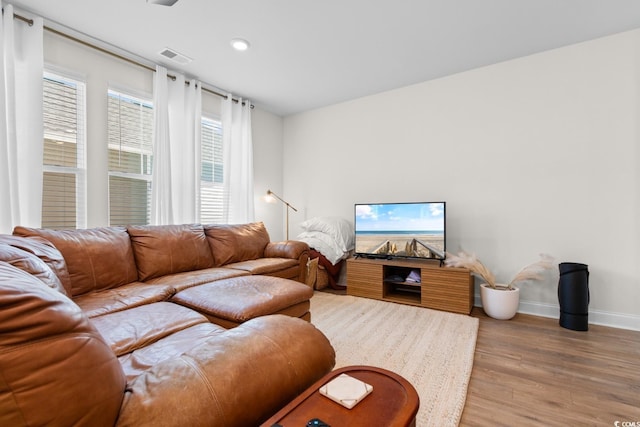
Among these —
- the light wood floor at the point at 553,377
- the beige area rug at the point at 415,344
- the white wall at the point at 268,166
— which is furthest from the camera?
the white wall at the point at 268,166

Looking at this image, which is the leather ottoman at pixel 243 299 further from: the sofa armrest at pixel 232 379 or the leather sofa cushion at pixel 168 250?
the sofa armrest at pixel 232 379

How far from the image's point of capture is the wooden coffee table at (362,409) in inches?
27.4

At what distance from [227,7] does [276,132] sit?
2517 mm

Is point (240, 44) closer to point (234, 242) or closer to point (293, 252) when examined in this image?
point (234, 242)

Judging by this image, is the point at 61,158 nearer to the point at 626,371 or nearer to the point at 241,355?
the point at 241,355

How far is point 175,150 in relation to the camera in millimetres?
3234

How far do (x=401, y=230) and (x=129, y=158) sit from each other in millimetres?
3017

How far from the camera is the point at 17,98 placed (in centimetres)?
223

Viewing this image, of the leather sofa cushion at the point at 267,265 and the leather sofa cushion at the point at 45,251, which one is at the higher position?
the leather sofa cushion at the point at 45,251

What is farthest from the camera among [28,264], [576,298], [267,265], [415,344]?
[267,265]

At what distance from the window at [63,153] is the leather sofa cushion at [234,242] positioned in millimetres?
1134

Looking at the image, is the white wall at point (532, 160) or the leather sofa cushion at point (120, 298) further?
the white wall at point (532, 160)

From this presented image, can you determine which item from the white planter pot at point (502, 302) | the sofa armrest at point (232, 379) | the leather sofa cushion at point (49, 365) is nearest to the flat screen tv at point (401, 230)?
the white planter pot at point (502, 302)

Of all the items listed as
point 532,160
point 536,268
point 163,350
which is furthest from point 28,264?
point 532,160
